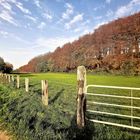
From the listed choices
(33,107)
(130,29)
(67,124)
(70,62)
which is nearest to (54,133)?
(67,124)

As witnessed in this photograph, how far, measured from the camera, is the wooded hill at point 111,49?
159ft

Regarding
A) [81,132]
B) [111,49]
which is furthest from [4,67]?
[81,132]

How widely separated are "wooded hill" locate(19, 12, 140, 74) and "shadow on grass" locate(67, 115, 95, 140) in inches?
1519

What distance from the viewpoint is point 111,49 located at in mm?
58656

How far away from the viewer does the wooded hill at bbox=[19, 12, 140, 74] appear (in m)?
48.6

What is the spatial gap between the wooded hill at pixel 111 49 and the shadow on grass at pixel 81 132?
38.6 metres

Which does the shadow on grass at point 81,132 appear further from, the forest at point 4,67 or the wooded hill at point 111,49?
the forest at point 4,67

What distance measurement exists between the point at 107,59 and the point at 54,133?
2020 inches

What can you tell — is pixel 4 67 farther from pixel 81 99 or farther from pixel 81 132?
pixel 81 132

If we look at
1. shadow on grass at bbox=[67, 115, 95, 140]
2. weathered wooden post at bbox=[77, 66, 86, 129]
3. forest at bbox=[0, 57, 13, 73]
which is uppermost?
forest at bbox=[0, 57, 13, 73]

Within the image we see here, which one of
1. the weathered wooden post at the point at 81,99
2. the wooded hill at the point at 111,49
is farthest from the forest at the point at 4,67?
the weathered wooden post at the point at 81,99

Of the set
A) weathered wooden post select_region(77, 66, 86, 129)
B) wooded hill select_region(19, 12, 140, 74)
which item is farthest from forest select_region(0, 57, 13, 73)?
weathered wooden post select_region(77, 66, 86, 129)

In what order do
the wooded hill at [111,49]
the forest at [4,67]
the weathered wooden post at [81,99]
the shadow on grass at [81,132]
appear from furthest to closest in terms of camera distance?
1. the forest at [4,67]
2. the wooded hill at [111,49]
3. the weathered wooden post at [81,99]
4. the shadow on grass at [81,132]

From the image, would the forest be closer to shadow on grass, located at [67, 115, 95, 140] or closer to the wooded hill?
the wooded hill
